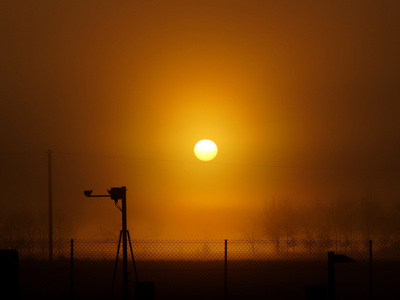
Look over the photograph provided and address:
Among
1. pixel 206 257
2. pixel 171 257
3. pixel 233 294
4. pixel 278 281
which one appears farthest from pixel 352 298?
pixel 171 257

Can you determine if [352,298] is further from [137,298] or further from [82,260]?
[82,260]

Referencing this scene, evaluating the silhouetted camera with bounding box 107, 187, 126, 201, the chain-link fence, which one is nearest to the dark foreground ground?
the chain-link fence

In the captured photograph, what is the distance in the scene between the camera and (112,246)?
32500 millimetres

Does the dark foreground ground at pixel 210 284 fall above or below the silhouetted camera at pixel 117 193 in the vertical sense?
below

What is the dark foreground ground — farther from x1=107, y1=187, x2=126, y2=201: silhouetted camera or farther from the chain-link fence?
x1=107, y1=187, x2=126, y2=201: silhouetted camera

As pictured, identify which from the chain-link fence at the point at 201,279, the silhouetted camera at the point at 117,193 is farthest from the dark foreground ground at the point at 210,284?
the silhouetted camera at the point at 117,193

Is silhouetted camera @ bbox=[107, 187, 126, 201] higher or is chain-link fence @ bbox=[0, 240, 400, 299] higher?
silhouetted camera @ bbox=[107, 187, 126, 201]

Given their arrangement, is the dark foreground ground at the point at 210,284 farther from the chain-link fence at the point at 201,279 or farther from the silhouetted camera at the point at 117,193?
the silhouetted camera at the point at 117,193

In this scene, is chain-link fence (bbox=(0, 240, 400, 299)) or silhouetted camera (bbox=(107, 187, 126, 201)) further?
chain-link fence (bbox=(0, 240, 400, 299))

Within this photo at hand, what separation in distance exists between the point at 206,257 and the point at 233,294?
13.1 m

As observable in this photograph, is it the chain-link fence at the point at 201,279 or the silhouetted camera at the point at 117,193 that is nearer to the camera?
the silhouetted camera at the point at 117,193

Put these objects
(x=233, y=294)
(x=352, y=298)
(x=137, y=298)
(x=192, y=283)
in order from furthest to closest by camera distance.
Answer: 1. (x=192, y=283)
2. (x=233, y=294)
3. (x=352, y=298)
4. (x=137, y=298)

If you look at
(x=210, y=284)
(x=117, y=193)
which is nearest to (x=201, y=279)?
(x=210, y=284)

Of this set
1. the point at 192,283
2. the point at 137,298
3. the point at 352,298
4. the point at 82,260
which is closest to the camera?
the point at 137,298
